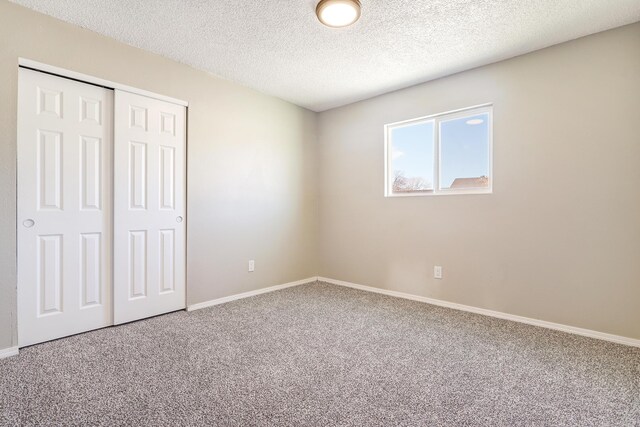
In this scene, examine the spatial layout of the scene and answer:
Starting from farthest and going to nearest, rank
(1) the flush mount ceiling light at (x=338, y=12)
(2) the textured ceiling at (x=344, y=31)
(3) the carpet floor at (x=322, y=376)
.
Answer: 1. (2) the textured ceiling at (x=344, y=31)
2. (1) the flush mount ceiling light at (x=338, y=12)
3. (3) the carpet floor at (x=322, y=376)

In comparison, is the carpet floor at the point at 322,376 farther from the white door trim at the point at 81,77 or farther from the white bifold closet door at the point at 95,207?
the white door trim at the point at 81,77

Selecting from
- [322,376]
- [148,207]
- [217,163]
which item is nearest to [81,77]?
[148,207]

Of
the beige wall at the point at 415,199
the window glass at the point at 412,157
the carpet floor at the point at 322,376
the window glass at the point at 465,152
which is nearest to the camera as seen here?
the carpet floor at the point at 322,376

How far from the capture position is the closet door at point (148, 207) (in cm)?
268

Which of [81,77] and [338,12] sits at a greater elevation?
[338,12]

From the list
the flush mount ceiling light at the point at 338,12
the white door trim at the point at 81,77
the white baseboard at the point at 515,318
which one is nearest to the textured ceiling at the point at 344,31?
the flush mount ceiling light at the point at 338,12

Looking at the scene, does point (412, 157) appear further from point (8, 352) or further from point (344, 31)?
point (8, 352)

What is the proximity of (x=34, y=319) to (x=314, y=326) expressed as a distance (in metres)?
2.08

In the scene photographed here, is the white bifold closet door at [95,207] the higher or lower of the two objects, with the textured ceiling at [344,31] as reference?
lower

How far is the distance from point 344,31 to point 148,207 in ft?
7.54

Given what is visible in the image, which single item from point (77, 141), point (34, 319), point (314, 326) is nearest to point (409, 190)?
point (314, 326)

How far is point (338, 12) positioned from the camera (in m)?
2.15

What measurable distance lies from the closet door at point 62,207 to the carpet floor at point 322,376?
22 centimetres

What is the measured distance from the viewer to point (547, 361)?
2055 mm
